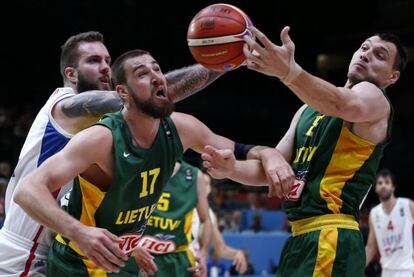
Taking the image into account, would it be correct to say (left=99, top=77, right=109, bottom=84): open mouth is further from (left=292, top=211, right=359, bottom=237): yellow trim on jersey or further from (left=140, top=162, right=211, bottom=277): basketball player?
(left=140, top=162, right=211, bottom=277): basketball player

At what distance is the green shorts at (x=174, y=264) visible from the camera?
6.53 m

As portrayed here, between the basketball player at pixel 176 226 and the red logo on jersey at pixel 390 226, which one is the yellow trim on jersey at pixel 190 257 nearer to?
the basketball player at pixel 176 226

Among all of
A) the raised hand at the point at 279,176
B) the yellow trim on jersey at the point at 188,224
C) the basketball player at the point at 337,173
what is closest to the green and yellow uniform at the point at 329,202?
the basketball player at the point at 337,173

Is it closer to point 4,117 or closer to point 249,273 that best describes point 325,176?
point 249,273

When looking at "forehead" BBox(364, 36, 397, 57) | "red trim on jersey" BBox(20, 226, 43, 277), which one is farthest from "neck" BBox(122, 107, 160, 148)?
"forehead" BBox(364, 36, 397, 57)

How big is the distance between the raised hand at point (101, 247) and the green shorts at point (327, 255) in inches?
53.0

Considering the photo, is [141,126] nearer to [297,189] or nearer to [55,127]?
[55,127]

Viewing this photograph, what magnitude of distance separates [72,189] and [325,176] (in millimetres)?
1448

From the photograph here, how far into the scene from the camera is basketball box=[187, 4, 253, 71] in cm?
393

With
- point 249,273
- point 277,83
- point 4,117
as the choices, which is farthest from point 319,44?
point 249,273

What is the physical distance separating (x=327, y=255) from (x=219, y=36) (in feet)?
4.49

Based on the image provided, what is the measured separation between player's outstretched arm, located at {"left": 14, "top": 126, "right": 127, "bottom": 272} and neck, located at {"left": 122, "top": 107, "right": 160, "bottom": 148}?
0.83ft

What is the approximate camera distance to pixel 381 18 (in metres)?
18.4

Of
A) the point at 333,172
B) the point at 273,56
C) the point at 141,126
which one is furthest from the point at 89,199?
the point at 333,172
